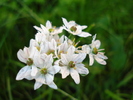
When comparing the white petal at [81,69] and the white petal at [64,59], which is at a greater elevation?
the white petal at [64,59]

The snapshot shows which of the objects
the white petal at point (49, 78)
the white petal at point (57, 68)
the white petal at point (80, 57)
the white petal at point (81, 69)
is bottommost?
the white petal at point (49, 78)

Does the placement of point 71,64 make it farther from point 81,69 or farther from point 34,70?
point 34,70

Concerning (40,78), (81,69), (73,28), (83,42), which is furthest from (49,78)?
(83,42)

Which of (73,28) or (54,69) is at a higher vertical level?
(73,28)

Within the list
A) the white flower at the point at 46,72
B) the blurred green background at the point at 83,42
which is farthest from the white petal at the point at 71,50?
the blurred green background at the point at 83,42

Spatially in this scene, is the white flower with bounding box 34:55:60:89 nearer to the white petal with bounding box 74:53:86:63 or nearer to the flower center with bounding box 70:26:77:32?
the white petal with bounding box 74:53:86:63

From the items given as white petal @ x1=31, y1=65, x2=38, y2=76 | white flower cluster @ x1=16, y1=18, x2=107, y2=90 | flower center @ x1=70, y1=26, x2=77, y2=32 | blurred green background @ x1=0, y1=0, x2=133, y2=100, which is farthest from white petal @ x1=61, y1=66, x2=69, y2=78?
blurred green background @ x1=0, y1=0, x2=133, y2=100

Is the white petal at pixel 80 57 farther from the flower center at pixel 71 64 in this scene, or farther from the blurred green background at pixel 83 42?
the blurred green background at pixel 83 42
